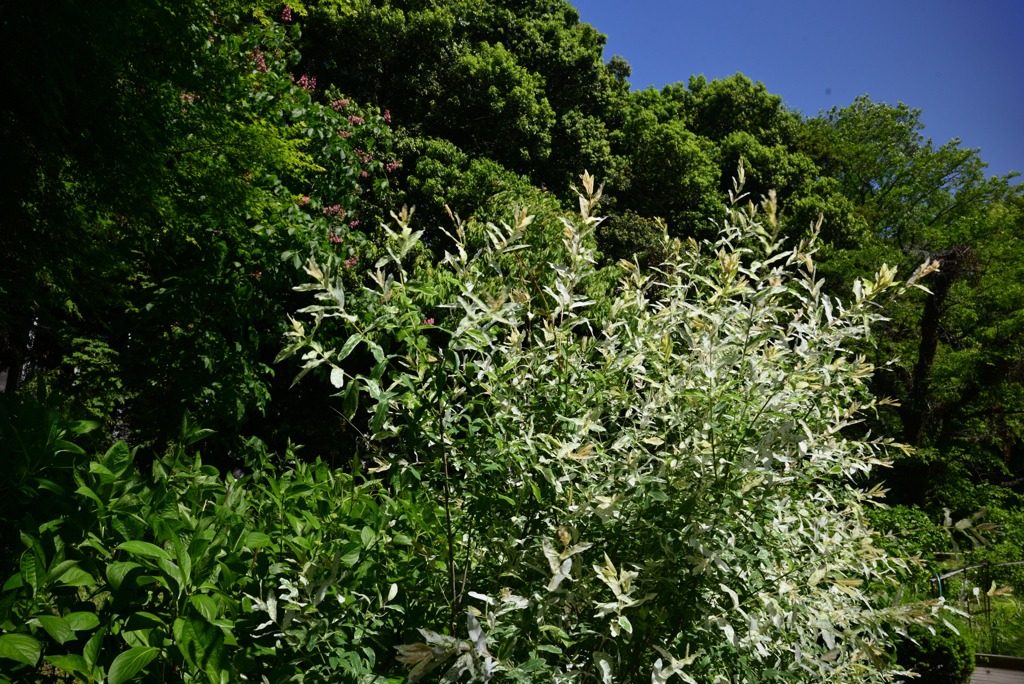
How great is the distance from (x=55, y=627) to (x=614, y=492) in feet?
4.01

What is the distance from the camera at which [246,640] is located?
148 cm

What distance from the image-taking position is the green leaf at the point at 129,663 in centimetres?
113

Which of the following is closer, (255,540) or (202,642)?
(202,642)

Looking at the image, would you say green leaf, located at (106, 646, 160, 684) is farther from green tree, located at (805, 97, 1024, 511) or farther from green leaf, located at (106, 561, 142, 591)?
green tree, located at (805, 97, 1024, 511)

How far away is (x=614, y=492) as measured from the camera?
1.65 meters

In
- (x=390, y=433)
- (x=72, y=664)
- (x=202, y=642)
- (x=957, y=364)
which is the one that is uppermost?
(x=957, y=364)

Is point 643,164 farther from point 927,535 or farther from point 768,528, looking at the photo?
point 768,528

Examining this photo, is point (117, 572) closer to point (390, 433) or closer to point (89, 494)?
point (89, 494)

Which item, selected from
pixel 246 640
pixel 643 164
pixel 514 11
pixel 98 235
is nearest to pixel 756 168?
pixel 643 164

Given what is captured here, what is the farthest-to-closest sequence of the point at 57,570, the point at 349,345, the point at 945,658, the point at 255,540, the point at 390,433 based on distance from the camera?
the point at 945,658
the point at 390,433
the point at 255,540
the point at 349,345
the point at 57,570

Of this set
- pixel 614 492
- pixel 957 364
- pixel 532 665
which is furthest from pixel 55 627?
pixel 957 364

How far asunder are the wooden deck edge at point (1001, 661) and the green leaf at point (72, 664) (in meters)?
6.78

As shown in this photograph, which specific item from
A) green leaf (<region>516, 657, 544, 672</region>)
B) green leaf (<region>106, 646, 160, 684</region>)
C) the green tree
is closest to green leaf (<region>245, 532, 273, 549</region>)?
green leaf (<region>106, 646, 160, 684</region>)

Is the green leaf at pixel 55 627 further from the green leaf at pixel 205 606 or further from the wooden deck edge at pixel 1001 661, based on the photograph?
the wooden deck edge at pixel 1001 661
